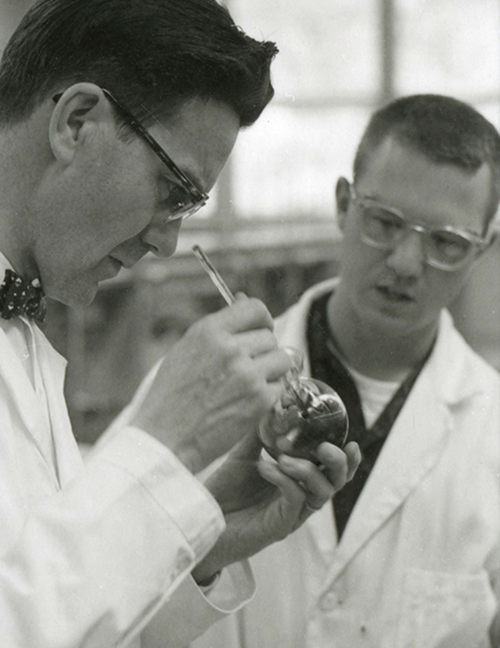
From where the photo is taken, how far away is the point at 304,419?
748 mm

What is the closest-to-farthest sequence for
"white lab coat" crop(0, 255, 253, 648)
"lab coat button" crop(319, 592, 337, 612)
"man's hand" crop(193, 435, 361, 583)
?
"white lab coat" crop(0, 255, 253, 648), "man's hand" crop(193, 435, 361, 583), "lab coat button" crop(319, 592, 337, 612)

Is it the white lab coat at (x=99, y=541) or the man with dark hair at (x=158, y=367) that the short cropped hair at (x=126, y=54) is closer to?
the man with dark hair at (x=158, y=367)

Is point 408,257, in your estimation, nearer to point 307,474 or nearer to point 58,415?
point 307,474

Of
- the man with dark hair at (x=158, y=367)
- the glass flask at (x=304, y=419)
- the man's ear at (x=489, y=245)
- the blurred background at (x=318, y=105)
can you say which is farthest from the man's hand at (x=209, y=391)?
the man's ear at (x=489, y=245)

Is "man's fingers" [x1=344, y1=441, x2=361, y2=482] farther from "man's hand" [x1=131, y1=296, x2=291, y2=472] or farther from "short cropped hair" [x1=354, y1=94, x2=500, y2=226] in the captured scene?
"short cropped hair" [x1=354, y1=94, x2=500, y2=226]

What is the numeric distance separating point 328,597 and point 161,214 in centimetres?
54

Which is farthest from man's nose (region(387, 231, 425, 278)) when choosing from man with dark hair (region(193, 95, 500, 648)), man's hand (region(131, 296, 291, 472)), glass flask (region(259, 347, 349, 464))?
man's hand (region(131, 296, 291, 472))

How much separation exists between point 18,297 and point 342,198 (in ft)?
1.54

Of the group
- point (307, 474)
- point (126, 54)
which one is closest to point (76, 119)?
point (126, 54)

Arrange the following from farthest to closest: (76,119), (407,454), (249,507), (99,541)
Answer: (407,454) → (249,507) → (76,119) → (99,541)

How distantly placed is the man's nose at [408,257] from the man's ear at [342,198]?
107 millimetres

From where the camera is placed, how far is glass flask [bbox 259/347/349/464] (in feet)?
2.45

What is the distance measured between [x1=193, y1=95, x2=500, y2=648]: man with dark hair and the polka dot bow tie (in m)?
0.42

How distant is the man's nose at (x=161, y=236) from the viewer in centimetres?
75
